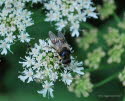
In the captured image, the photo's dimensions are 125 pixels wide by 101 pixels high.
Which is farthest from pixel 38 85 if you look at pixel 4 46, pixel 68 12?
pixel 68 12

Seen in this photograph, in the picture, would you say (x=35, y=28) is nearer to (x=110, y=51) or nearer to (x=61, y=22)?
(x=61, y=22)

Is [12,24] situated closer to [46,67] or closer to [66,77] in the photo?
[46,67]

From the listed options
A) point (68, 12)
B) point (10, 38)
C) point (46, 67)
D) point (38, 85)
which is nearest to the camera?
point (46, 67)

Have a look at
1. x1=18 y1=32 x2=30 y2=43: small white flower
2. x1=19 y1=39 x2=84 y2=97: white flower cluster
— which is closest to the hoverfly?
x1=19 y1=39 x2=84 y2=97: white flower cluster

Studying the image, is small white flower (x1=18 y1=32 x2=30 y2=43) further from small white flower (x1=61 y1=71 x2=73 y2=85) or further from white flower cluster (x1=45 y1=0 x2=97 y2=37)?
small white flower (x1=61 y1=71 x2=73 y2=85)

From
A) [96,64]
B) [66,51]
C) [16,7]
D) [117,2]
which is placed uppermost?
[117,2]

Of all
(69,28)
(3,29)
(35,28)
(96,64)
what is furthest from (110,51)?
(3,29)
